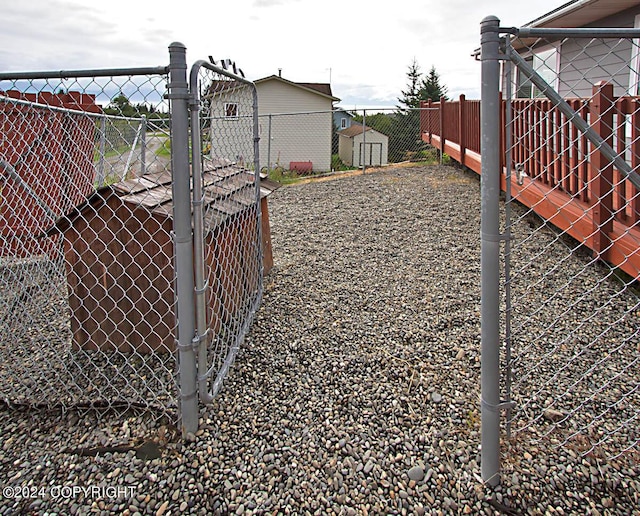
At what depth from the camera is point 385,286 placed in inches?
150

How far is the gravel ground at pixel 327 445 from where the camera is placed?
1.74 meters

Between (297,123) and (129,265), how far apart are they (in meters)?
19.3

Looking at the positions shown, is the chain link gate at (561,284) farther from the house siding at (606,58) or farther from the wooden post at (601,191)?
the house siding at (606,58)

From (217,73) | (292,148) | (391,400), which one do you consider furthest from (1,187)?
(292,148)

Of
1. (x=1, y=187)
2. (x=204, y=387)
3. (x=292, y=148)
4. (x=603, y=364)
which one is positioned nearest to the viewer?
(x=204, y=387)

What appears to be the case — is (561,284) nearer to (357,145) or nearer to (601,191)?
(601,191)

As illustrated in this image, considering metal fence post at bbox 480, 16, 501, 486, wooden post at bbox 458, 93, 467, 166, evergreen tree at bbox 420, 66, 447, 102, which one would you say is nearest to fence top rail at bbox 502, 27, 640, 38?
metal fence post at bbox 480, 16, 501, 486

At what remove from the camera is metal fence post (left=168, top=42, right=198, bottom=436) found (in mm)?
1804

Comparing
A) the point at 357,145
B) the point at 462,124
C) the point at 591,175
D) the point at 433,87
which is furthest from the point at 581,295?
the point at 433,87

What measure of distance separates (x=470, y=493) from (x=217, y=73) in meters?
2.18

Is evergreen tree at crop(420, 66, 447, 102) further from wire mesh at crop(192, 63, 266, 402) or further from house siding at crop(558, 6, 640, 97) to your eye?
wire mesh at crop(192, 63, 266, 402)

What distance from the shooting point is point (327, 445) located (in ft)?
6.67

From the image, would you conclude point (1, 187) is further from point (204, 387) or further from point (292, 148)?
point (292, 148)

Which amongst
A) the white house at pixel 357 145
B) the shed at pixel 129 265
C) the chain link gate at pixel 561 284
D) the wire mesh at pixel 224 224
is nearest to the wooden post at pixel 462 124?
the chain link gate at pixel 561 284
